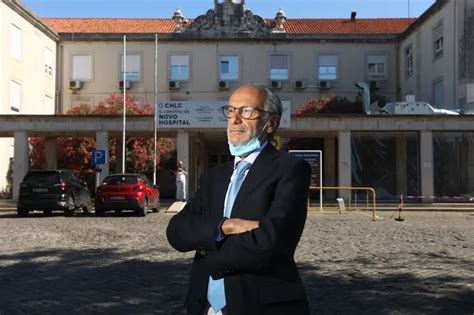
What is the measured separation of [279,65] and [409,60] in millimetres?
9322

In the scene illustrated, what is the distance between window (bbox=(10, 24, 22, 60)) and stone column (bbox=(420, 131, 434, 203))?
25463 mm

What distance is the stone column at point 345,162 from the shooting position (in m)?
28.5

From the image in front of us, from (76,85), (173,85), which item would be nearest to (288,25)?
(173,85)

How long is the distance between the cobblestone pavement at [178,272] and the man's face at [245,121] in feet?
12.9

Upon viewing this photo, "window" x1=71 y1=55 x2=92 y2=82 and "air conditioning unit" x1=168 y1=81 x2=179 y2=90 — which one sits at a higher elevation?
"window" x1=71 y1=55 x2=92 y2=82

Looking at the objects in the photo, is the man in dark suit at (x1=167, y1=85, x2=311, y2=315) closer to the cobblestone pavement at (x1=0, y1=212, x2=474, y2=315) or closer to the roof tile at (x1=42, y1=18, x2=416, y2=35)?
the cobblestone pavement at (x1=0, y1=212, x2=474, y2=315)

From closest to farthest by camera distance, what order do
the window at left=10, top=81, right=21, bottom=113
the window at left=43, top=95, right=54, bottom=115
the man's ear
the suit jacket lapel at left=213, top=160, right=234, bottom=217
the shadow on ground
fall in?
the suit jacket lapel at left=213, top=160, right=234, bottom=217, the man's ear, the shadow on ground, the window at left=10, top=81, right=21, bottom=113, the window at left=43, top=95, right=54, bottom=115

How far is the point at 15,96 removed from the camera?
39.1 meters

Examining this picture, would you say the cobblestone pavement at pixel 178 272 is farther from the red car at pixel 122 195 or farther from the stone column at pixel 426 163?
the stone column at pixel 426 163

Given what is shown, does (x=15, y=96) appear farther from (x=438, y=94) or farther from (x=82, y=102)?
(x=438, y=94)

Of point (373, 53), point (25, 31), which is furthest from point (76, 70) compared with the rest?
point (373, 53)

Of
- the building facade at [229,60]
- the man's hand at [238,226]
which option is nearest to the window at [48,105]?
the building facade at [229,60]

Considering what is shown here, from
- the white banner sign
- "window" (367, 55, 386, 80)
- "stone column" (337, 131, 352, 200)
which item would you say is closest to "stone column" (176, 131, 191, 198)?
the white banner sign

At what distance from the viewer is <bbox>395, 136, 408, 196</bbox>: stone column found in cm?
2868
